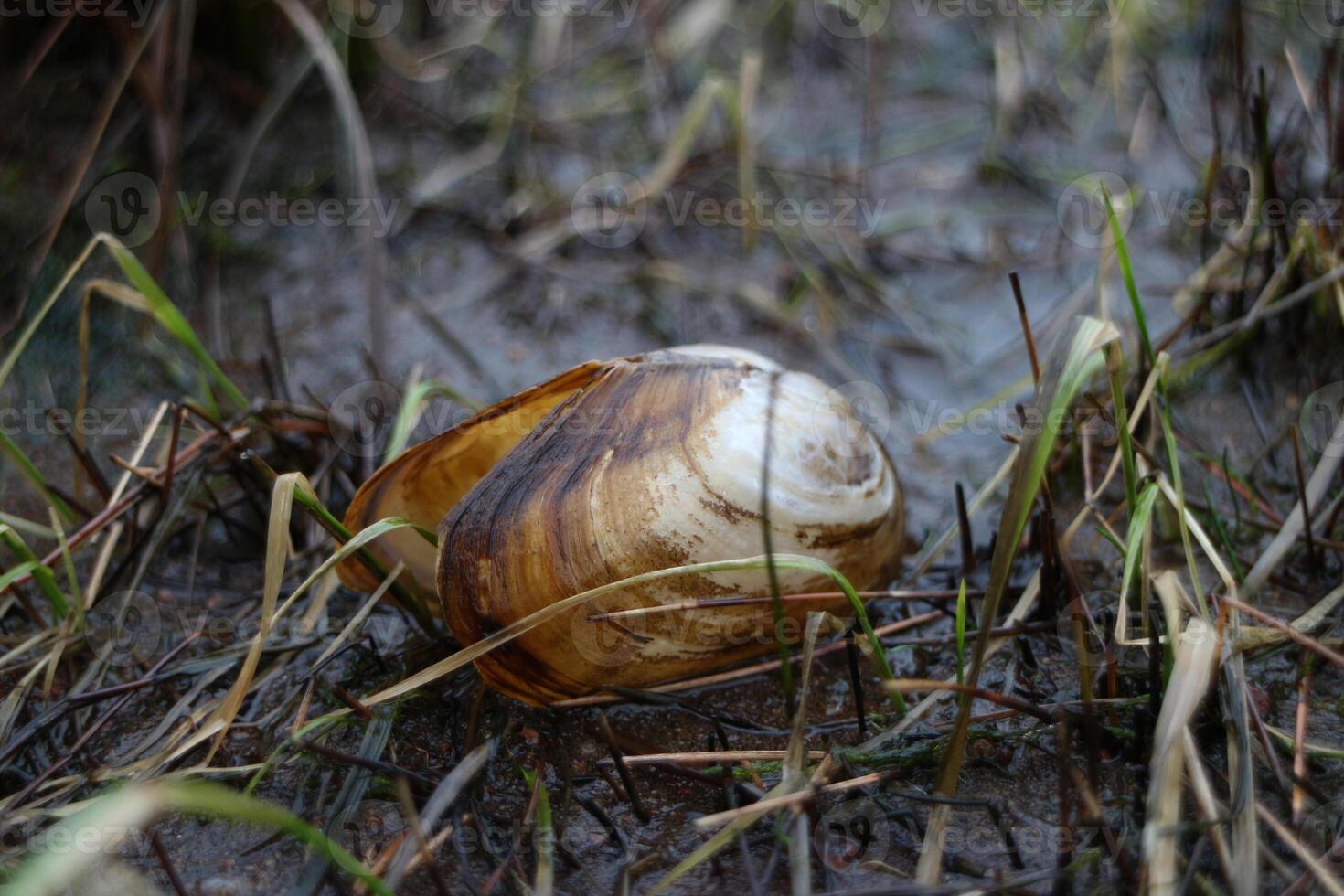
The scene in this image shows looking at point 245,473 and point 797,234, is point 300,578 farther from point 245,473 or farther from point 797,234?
point 797,234

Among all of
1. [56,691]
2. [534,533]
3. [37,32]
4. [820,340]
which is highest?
[37,32]

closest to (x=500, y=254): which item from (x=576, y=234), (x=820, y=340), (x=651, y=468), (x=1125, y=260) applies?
(x=576, y=234)

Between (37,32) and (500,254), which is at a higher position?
(37,32)

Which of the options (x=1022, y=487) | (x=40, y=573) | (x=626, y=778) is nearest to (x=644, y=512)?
(x=626, y=778)

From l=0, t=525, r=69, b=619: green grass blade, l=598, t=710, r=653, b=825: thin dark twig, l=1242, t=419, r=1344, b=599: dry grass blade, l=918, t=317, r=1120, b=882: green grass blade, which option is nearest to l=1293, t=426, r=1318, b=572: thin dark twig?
l=1242, t=419, r=1344, b=599: dry grass blade

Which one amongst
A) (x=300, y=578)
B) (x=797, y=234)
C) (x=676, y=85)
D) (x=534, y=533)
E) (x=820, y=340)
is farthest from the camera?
(x=676, y=85)

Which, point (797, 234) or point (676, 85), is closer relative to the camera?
point (797, 234)

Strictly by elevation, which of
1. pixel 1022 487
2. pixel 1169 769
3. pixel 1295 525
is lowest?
pixel 1169 769

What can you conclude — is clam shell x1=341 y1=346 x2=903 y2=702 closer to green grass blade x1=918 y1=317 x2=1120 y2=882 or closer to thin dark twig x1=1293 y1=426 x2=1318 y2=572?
green grass blade x1=918 y1=317 x2=1120 y2=882

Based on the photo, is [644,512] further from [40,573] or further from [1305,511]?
[1305,511]
